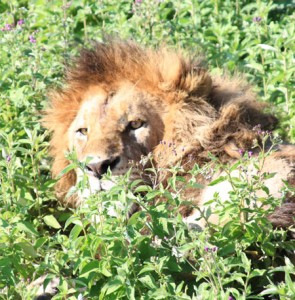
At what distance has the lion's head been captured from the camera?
5.67 meters

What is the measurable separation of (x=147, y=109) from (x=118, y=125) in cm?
22

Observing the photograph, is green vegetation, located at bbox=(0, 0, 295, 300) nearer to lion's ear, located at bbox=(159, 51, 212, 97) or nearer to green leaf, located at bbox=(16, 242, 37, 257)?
green leaf, located at bbox=(16, 242, 37, 257)

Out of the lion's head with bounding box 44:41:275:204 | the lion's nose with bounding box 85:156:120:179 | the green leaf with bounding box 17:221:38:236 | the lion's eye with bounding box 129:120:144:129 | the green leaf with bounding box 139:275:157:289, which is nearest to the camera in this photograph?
the green leaf with bounding box 139:275:157:289

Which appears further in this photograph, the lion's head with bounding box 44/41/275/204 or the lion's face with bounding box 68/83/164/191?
the lion's head with bounding box 44/41/275/204

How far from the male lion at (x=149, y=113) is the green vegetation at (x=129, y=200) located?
238mm

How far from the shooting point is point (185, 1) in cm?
785

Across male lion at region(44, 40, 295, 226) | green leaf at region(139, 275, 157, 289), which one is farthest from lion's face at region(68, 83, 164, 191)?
green leaf at region(139, 275, 157, 289)

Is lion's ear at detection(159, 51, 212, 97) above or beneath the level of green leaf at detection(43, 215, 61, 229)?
above

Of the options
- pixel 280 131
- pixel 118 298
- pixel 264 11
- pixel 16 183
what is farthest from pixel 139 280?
pixel 264 11

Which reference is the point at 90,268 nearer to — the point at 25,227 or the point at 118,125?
the point at 25,227

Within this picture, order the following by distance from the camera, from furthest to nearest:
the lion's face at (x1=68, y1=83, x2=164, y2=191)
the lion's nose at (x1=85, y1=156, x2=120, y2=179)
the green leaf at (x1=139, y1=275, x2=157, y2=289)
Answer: the lion's face at (x1=68, y1=83, x2=164, y2=191) → the lion's nose at (x1=85, y1=156, x2=120, y2=179) → the green leaf at (x1=139, y1=275, x2=157, y2=289)

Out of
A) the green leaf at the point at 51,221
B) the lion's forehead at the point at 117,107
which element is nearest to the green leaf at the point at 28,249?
the green leaf at the point at 51,221

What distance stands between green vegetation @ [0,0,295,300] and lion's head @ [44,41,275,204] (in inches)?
9.8

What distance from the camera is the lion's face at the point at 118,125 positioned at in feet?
18.2
